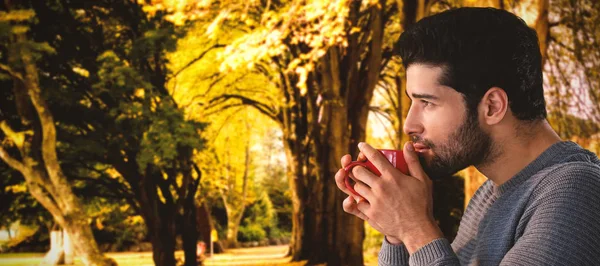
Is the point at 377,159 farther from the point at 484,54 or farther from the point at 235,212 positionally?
the point at 235,212

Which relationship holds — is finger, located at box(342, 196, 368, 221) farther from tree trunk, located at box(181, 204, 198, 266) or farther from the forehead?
tree trunk, located at box(181, 204, 198, 266)

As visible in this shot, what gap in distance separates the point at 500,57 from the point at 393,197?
1.26ft

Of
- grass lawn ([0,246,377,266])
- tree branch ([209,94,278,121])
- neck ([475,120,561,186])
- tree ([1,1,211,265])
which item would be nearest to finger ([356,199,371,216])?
neck ([475,120,561,186])

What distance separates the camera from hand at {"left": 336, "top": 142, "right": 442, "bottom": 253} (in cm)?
150

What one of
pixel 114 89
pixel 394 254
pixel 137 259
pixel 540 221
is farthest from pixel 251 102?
pixel 540 221

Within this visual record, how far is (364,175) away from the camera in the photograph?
1545mm

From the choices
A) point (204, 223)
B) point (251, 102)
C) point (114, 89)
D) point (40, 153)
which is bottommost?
point (204, 223)

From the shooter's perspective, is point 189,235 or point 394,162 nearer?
point 394,162

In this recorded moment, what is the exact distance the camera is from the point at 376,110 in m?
24.2

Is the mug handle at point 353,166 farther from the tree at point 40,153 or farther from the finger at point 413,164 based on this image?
the tree at point 40,153

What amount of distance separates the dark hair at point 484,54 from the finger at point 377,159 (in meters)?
0.22

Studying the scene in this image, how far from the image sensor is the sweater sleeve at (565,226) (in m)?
1.24

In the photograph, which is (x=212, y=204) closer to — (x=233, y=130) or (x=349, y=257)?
(x=233, y=130)

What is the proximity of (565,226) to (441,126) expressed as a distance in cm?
40
